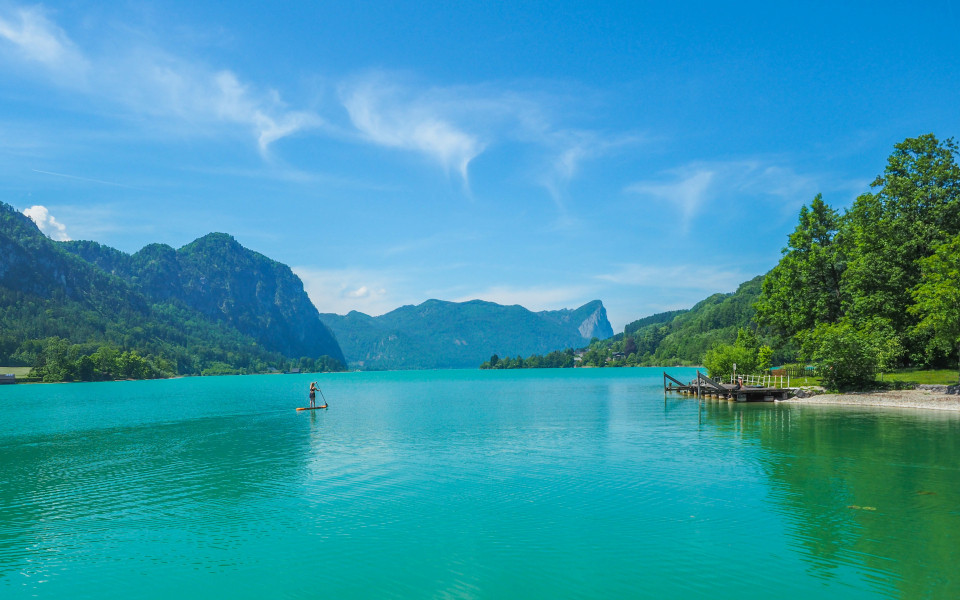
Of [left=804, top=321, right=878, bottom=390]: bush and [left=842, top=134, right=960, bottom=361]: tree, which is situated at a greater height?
[left=842, top=134, right=960, bottom=361]: tree

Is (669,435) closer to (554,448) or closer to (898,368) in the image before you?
(554,448)

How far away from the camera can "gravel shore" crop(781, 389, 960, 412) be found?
45812 millimetres

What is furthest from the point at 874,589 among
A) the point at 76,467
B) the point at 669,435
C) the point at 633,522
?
the point at 76,467

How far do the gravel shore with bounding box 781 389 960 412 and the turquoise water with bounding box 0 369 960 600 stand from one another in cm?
977

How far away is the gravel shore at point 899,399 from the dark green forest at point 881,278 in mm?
2741

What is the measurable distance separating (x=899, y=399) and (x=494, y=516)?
46.6m

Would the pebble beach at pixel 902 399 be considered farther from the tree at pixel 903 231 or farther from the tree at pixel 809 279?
the tree at pixel 809 279

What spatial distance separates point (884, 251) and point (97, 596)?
7004 cm

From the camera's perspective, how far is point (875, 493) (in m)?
→ 20.6

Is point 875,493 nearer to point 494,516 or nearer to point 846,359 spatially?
point 494,516

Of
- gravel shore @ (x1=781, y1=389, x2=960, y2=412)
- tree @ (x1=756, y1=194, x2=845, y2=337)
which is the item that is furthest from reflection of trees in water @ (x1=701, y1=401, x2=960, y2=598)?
tree @ (x1=756, y1=194, x2=845, y2=337)

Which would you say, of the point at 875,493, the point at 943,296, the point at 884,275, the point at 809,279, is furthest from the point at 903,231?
the point at 875,493

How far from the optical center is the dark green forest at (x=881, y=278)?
51.7m

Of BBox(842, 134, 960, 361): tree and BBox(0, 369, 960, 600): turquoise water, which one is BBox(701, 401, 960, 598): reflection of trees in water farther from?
BBox(842, 134, 960, 361): tree
